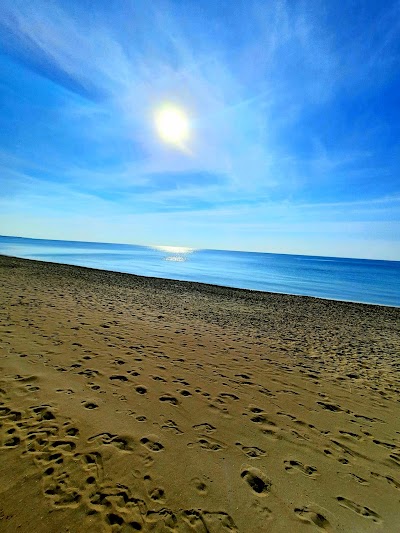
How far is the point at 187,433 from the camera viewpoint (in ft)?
16.7

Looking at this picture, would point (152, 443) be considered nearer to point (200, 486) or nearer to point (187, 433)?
point (187, 433)

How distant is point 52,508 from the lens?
3354mm

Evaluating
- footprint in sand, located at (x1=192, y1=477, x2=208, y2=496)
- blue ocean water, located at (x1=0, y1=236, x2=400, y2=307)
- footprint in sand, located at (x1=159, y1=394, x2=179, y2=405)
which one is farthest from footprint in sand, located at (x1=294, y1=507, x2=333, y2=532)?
blue ocean water, located at (x1=0, y1=236, x2=400, y2=307)

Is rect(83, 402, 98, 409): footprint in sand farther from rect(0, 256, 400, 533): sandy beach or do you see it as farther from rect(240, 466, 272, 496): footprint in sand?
rect(240, 466, 272, 496): footprint in sand

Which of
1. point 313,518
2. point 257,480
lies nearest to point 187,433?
point 257,480

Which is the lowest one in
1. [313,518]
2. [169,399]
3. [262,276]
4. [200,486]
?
[313,518]

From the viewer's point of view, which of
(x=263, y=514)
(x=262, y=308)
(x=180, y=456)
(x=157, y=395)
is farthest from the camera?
(x=262, y=308)

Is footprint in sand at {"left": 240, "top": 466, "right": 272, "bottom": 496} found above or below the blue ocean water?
below

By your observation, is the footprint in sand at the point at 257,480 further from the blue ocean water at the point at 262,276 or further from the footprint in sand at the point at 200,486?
the blue ocean water at the point at 262,276

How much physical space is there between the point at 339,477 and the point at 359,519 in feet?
2.39

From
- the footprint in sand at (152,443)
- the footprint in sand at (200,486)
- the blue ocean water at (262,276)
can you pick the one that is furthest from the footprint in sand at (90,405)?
the blue ocean water at (262,276)

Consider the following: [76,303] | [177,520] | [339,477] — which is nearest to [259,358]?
[339,477]

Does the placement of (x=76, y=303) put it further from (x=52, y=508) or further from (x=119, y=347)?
(x=52, y=508)

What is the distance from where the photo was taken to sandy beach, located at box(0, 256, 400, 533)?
11.7 ft
